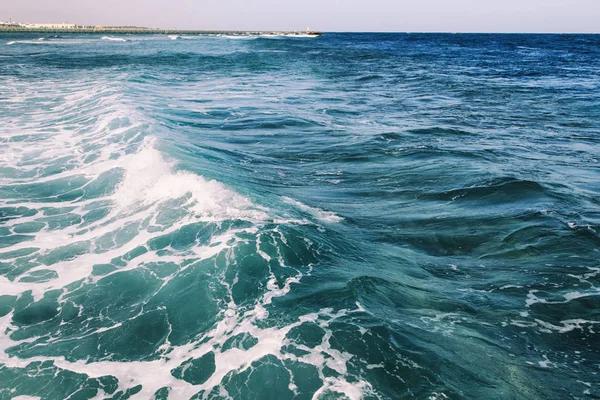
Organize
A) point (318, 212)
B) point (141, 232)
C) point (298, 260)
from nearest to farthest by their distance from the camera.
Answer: point (298, 260)
point (141, 232)
point (318, 212)

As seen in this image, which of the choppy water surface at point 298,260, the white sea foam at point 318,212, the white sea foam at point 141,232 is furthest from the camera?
the white sea foam at point 318,212

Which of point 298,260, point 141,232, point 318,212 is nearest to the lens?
point 298,260

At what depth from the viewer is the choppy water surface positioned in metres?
5.43

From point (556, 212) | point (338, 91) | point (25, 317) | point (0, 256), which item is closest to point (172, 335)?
point (25, 317)

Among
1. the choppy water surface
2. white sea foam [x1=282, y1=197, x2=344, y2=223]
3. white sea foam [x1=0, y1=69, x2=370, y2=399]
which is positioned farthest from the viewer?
white sea foam [x1=282, y1=197, x2=344, y2=223]

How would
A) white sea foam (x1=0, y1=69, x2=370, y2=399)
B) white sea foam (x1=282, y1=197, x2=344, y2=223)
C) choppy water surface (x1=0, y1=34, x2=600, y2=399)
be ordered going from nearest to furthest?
choppy water surface (x1=0, y1=34, x2=600, y2=399) → white sea foam (x1=0, y1=69, x2=370, y2=399) → white sea foam (x1=282, y1=197, x2=344, y2=223)

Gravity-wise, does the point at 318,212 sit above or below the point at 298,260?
above

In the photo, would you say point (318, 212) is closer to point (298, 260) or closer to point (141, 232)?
point (298, 260)

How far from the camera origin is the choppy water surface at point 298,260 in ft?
17.8

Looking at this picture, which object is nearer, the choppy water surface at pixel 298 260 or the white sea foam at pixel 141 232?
the choppy water surface at pixel 298 260

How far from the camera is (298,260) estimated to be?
791cm

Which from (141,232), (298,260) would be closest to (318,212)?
(298,260)

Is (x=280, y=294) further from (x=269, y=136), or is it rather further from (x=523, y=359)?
(x=269, y=136)

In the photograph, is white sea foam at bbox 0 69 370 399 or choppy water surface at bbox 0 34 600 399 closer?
choppy water surface at bbox 0 34 600 399
